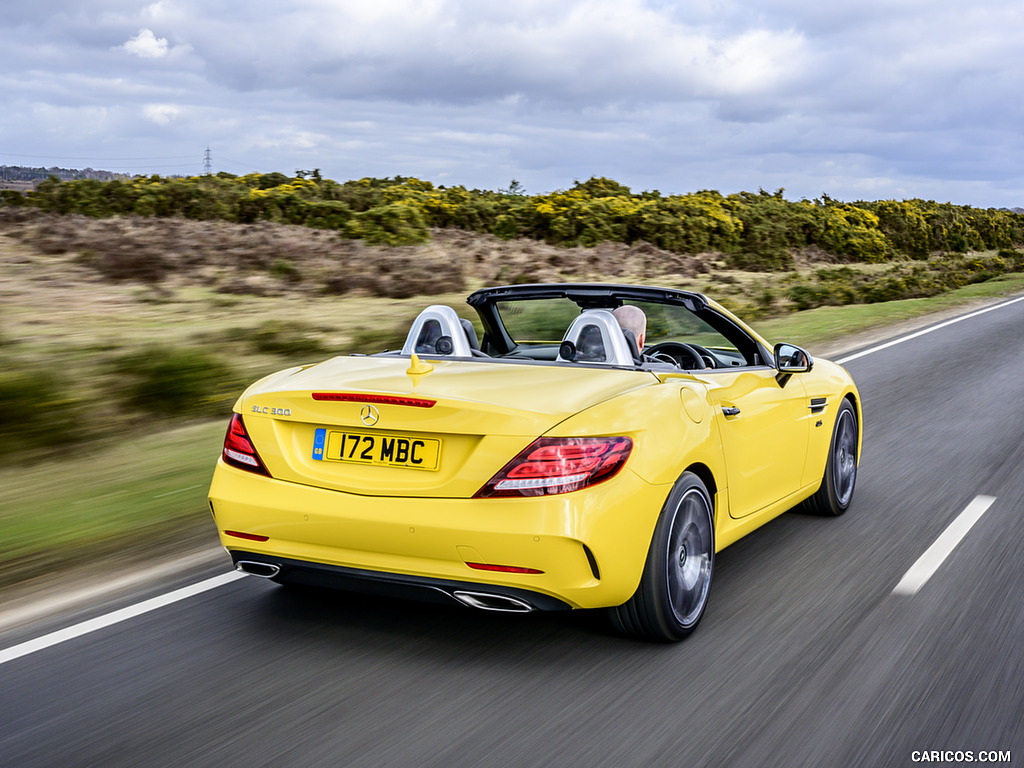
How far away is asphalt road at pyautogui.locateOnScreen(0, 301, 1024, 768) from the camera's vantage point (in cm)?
326

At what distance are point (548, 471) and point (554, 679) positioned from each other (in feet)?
2.63

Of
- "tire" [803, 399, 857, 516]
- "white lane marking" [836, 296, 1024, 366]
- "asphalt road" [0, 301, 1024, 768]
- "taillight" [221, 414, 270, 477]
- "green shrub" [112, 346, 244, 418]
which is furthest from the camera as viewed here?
"white lane marking" [836, 296, 1024, 366]

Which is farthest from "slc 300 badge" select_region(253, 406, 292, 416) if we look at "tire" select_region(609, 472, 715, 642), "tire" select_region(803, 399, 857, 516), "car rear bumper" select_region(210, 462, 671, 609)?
"tire" select_region(803, 399, 857, 516)

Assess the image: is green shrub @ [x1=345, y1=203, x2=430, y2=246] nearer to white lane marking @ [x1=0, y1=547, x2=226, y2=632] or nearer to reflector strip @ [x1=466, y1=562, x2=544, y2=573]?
white lane marking @ [x1=0, y1=547, x2=226, y2=632]

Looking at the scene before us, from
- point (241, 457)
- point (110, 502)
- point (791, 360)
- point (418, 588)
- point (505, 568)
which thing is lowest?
point (110, 502)

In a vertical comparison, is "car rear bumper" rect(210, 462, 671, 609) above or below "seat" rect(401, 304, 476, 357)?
below

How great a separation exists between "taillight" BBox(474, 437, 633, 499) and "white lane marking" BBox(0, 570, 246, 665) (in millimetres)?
1934

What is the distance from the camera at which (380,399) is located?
3867 mm

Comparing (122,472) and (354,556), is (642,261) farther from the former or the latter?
(354,556)

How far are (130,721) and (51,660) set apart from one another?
0.78 m

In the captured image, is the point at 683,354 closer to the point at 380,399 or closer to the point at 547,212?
the point at 380,399

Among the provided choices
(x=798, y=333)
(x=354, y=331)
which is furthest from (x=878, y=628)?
(x=798, y=333)

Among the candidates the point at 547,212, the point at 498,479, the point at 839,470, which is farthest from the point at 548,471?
the point at 547,212

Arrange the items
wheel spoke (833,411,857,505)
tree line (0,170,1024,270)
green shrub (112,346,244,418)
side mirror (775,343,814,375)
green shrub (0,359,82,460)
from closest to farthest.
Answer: side mirror (775,343,814,375)
wheel spoke (833,411,857,505)
green shrub (0,359,82,460)
green shrub (112,346,244,418)
tree line (0,170,1024,270)
